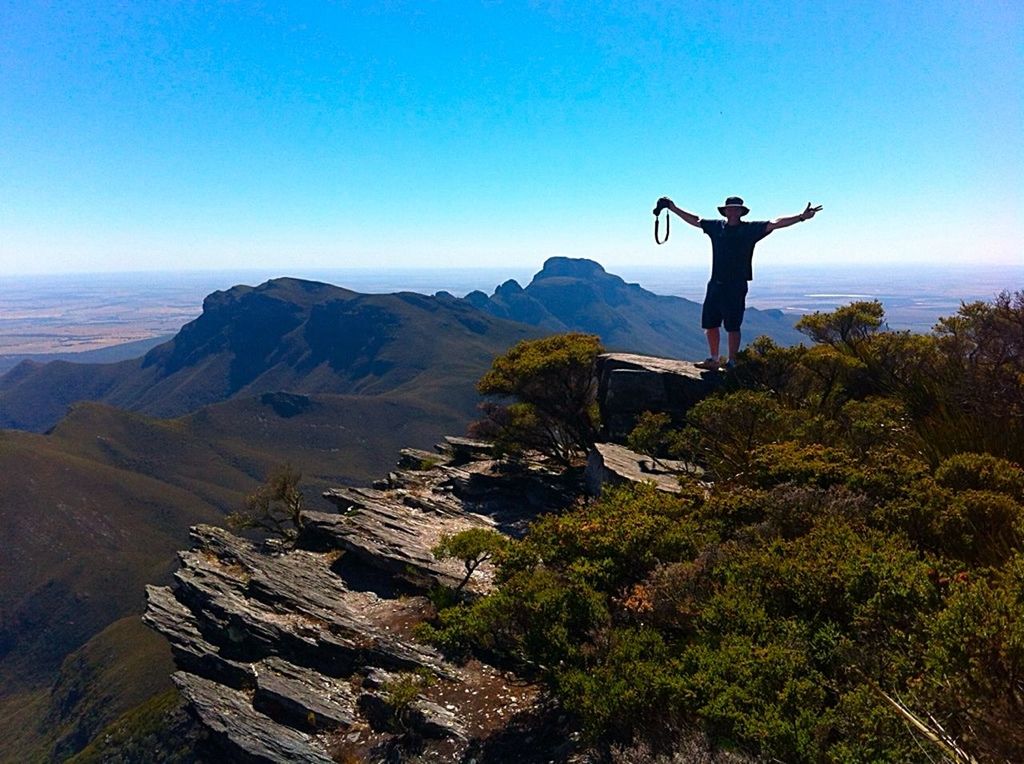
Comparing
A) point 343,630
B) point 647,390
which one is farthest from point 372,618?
point 647,390

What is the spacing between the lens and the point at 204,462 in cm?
14175

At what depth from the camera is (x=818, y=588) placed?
241 inches

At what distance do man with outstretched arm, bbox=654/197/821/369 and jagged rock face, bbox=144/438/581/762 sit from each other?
7.85m

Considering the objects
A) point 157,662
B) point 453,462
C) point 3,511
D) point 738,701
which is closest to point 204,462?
point 3,511

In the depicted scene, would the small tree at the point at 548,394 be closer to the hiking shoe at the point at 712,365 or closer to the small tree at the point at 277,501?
the hiking shoe at the point at 712,365

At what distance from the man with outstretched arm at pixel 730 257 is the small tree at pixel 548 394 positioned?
5.51 m

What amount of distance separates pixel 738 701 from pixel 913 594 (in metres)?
2.05

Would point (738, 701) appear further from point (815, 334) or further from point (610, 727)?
point (815, 334)

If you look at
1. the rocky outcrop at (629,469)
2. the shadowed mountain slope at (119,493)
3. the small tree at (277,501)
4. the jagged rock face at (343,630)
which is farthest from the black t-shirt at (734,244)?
the shadowed mountain slope at (119,493)

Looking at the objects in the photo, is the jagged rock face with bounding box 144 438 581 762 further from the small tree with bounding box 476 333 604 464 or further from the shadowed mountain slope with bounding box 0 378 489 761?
the shadowed mountain slope with bounding box 0 378 489 761

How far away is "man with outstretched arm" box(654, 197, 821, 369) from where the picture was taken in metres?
16.2

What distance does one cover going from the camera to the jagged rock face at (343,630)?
11.1m

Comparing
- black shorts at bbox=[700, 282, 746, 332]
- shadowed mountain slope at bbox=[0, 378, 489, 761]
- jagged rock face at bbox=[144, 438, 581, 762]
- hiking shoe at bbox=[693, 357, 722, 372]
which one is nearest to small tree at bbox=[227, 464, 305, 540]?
jagged rock face at bbox=[144, 438, 581, 762]

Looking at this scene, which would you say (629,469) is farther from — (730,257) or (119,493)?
(119,493)
